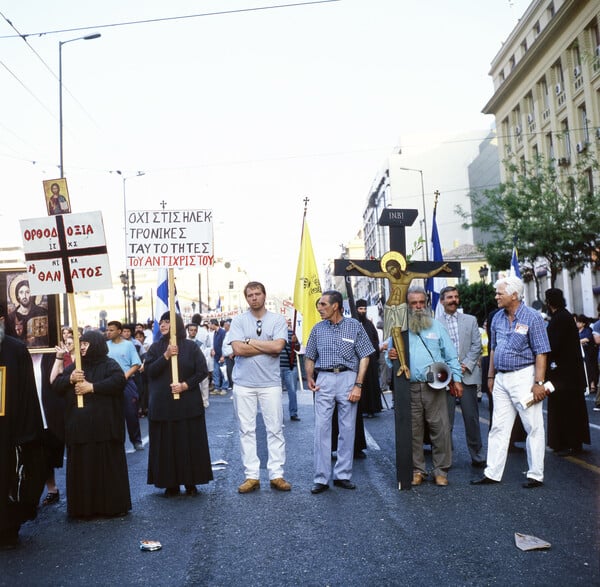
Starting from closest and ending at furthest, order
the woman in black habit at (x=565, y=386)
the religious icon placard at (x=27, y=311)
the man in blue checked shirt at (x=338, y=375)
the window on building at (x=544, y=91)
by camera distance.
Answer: the man in blue checked shirt at (x=338, y=375) → the woman in black habit at (x=565, y=386) → the religious icon placard at (x=27, y=311) → the window on building at (x=544, y=91)

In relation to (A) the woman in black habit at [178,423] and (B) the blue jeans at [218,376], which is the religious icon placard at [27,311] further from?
(B) the blue jeans at [218,376]

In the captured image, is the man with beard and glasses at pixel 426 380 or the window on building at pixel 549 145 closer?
the man with beard and glasses at pixel 426 380

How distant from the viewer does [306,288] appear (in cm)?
1109

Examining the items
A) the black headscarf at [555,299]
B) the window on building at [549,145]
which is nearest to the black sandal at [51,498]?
the black headscarf at [555,299]

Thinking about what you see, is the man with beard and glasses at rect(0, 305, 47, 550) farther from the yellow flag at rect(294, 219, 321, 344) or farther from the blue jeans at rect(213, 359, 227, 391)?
the blue jeans at rect(213, 359, 227, 391)

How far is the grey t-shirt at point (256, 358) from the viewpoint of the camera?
8062mm

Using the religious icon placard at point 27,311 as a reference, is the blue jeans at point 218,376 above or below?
below

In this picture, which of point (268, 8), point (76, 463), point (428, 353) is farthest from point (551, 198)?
point (76, 463)

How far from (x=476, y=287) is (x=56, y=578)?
4924 centimetres

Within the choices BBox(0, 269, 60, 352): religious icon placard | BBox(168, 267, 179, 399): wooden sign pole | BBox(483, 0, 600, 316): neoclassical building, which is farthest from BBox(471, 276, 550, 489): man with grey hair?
BBox(483, 0, 600, 316): neoclassical building

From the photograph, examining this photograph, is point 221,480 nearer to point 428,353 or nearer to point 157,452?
point 157,452

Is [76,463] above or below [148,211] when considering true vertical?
below

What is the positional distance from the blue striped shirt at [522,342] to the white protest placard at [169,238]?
330cm

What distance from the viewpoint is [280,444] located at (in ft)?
26.3
